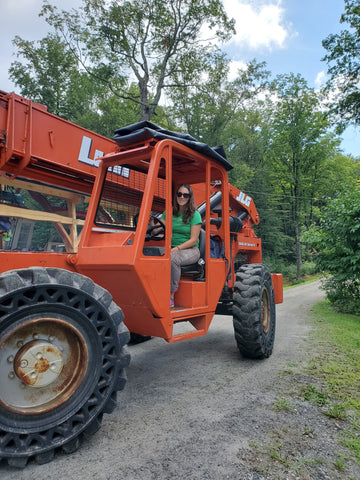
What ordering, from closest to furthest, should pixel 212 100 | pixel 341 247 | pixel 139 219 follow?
1. pixel 139 219
2. pixel 341 247
3. pixel 212 100

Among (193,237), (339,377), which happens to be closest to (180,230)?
(193,237)

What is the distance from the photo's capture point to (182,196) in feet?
12.3

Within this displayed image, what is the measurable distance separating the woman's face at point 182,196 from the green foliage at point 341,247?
6109mm

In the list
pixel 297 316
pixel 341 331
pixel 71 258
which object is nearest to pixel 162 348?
pixel 71 258

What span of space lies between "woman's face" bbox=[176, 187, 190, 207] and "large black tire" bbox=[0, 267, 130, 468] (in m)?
1.62

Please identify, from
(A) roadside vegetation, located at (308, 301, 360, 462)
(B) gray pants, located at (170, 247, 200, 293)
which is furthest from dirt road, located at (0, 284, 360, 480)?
(B) gray pants, located at (170, 247, 200, 293)

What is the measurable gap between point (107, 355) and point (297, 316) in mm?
6982

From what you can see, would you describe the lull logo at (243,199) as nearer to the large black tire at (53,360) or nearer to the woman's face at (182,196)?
the woman's face at (182,196)

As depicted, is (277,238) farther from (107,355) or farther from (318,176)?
(107,355)

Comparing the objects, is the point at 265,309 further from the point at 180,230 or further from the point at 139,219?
the point at 139,219

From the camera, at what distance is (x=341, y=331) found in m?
6.27

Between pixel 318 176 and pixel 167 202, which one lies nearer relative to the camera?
pixel 167 202

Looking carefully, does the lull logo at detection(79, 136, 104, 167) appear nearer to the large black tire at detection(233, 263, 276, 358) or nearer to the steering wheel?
the steering wheel

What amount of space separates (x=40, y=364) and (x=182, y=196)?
2269 mm
